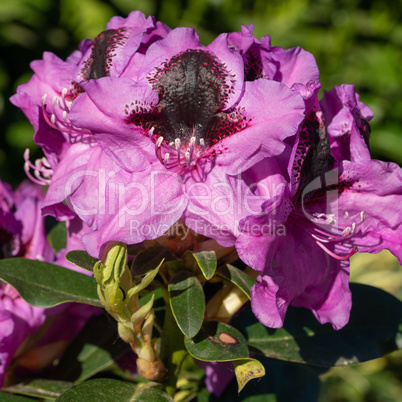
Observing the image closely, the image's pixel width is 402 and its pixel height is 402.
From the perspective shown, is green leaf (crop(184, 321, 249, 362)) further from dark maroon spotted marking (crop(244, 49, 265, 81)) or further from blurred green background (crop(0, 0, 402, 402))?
blurred green background (crop(0, 0, 402, 402))

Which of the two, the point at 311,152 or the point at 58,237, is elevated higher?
the point at 311,152

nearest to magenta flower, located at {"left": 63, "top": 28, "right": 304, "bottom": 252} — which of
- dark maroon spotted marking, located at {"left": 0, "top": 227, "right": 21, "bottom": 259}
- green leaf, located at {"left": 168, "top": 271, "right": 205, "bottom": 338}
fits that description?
green leaf, located at {"left": 168, "top": 271, "right": 205, "bottom": 338}

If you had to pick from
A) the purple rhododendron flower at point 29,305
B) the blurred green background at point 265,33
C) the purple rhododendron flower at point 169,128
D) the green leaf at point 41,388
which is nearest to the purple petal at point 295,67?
the purple rhododendron flower at point 169,128

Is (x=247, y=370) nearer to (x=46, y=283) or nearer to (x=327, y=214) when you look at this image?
(x=327, y=214)

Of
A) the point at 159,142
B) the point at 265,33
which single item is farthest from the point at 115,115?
the point at 265,33

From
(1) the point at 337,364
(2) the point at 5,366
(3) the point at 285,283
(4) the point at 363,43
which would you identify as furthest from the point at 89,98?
(4) the point at 363,43

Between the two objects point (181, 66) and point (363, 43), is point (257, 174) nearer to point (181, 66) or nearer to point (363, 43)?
point (181, 66)
